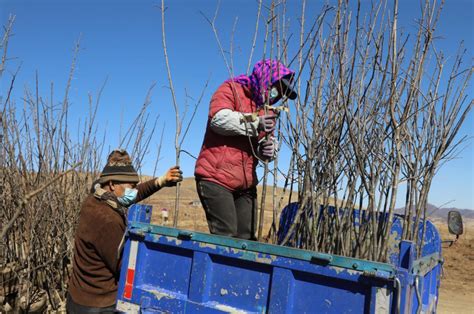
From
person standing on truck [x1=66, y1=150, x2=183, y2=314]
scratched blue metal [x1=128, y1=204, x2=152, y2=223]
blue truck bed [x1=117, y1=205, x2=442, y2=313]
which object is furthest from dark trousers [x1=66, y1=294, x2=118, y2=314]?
scratched blue metal [x1=128, y1=204, x2=152, y2=223]

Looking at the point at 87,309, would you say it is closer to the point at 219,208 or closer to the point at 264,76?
the point at 219,208

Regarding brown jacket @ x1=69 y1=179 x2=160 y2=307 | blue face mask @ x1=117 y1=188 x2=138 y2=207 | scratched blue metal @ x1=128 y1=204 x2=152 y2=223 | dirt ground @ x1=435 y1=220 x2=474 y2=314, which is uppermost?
blue face mask @ x1=117 y1=188 x2=138 y2=207

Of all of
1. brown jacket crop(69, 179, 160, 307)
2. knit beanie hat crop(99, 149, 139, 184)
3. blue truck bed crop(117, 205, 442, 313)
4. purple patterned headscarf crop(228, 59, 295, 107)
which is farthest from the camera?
purple patterned headscarf crop(228, 59, 295, 107)

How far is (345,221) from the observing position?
7.93 feet

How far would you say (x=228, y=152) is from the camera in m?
2.71

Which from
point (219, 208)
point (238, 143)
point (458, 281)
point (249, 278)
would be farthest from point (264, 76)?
point (458, 281)

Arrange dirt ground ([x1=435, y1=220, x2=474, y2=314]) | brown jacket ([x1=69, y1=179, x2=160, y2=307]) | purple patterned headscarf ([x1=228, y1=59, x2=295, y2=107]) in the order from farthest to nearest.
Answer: dirt ground ([x1=435, y1=220, x2=474, y2=314]) < purple patterned headscarf ([x1=228, y1=59, x2=295, y2=107]) < brown jacket ([x1=69, y1=179, x2=160, y2=307])

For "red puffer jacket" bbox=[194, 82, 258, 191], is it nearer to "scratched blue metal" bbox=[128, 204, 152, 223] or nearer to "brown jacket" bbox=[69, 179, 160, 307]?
"scratched blue metal" bbox=[128, 204, 152, 223]

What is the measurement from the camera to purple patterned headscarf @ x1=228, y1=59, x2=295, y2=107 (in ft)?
9.00

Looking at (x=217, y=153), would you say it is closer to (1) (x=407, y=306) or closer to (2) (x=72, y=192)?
(1) (x=407, y=306)

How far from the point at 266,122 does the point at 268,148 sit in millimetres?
203

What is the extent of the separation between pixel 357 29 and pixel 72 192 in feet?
9.73

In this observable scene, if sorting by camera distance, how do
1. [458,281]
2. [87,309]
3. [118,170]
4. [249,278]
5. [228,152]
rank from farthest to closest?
[458,281]
[228,152]
[118,170]
[87,309]
[249,278]

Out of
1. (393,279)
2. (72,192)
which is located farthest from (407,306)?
(72,192)
